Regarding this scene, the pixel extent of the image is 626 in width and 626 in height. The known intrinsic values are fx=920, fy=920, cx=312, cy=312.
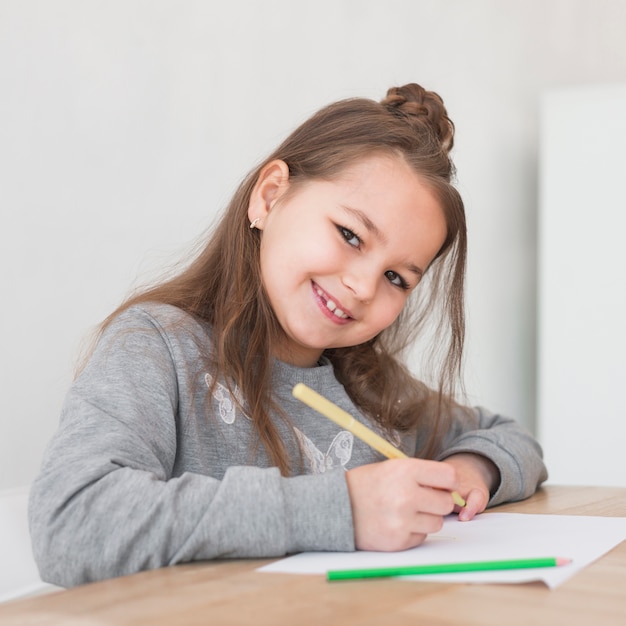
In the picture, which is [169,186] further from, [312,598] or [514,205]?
[514,205]

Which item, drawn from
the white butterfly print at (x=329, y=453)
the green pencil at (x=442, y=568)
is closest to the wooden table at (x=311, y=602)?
the green pencil at (x=442, y=568)

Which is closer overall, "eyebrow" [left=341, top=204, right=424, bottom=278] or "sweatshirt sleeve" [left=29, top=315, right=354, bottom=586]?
"sweatshirt sleeve" [left=29, top=315, right=354, bottom=586]

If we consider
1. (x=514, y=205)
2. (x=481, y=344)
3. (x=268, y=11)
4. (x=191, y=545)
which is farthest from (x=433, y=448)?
(x=514, y=205)

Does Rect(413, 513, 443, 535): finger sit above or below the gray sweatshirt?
below

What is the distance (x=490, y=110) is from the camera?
2203mm

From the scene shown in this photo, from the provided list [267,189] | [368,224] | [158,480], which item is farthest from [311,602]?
[267,189]

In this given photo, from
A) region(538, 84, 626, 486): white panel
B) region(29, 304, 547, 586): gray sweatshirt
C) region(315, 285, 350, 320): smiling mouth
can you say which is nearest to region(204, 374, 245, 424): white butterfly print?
region(29, 304, 547, 586): gray sweatshirt

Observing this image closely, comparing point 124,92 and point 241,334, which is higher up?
point 124,92

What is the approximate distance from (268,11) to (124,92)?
383 millimetres

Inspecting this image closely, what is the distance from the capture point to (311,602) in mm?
490

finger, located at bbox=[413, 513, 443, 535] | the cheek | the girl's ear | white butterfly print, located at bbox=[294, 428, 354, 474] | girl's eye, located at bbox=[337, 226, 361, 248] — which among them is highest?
the girl's ear

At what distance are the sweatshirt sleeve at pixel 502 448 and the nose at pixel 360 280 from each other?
0.23 metres

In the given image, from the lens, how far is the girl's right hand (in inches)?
25.4

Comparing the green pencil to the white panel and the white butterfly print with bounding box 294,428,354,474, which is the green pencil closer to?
the white butterfly print with bounding box 294,428,354,474
